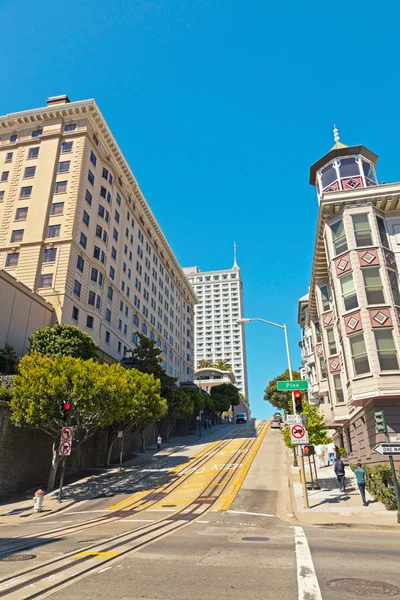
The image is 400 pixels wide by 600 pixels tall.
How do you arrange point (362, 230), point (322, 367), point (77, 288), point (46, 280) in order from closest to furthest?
1. point (362, 230)
2. point (322, 367)
3. point (46, 280)
4. point (77, 288)

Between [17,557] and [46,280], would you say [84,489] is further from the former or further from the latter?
[46,280]

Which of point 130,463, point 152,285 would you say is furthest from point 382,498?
point 152,285

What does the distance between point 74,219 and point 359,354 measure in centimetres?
3584

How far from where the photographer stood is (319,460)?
109ft

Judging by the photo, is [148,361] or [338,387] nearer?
[338,387]

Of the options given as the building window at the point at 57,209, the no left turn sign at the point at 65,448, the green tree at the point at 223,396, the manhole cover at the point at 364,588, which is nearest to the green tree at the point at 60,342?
the no left turn sign at the point at 65,448

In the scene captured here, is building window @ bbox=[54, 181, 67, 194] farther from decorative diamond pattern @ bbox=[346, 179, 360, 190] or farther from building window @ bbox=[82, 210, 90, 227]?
decorative diamond pattern @ bbox=[346, 179, 360, 190]

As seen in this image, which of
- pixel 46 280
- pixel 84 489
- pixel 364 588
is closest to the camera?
pixel 364 588

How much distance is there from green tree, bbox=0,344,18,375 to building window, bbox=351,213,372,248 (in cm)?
2905

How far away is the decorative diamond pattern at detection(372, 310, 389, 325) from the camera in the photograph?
23.3 metres

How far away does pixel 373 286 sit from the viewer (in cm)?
2427

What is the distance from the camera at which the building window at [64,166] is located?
50.3 meters

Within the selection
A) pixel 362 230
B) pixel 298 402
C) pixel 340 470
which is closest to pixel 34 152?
pixel 362 230

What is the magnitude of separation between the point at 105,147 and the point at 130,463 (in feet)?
141
